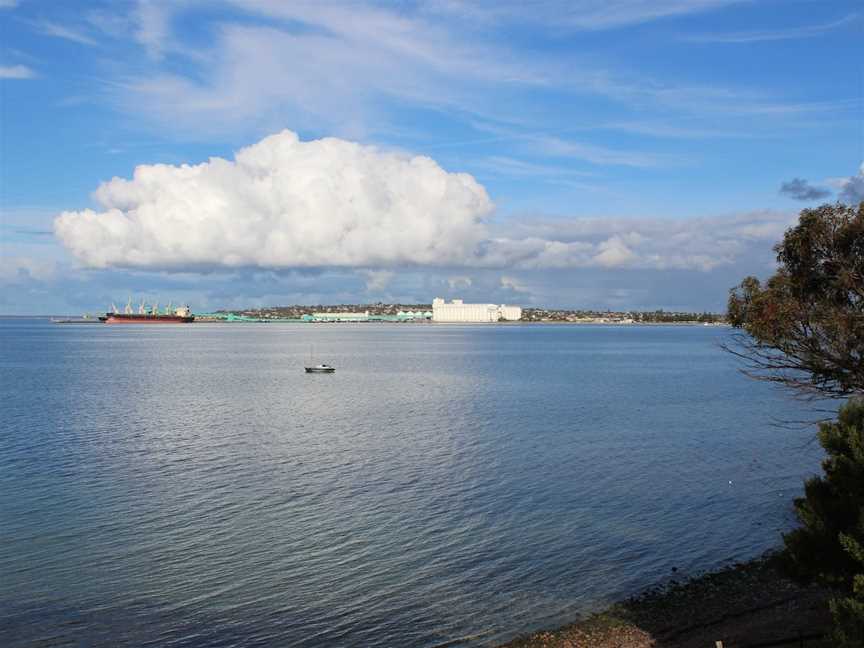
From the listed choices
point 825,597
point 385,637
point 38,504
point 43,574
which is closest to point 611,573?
point 825,597

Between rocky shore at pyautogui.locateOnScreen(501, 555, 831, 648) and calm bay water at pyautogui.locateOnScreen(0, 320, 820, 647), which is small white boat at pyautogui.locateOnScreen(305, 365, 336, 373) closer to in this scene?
calm bay water at pyautogui.locateOnScreen(0, 320, 820, 647)

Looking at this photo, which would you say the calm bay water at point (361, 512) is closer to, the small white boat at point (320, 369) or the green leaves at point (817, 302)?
the green leaves at point (817, 302)

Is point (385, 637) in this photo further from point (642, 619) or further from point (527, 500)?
point (527, 500)

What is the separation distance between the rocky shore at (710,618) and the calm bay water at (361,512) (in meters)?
1.14

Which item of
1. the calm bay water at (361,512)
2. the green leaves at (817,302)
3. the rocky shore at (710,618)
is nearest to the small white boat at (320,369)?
the calm bay water at (361,512)

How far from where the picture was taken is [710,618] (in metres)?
19.9

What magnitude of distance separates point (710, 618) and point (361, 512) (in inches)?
592

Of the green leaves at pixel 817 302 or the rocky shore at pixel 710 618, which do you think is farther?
the rocky shore at pixel 710 618

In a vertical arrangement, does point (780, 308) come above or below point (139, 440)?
above

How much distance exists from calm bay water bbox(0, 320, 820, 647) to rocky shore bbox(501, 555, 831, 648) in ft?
3.73

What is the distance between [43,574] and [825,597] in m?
22.5

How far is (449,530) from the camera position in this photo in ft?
94.9

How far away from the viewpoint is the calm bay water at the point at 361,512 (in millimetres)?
21062

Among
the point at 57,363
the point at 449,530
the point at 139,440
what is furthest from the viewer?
the point at 57,363
